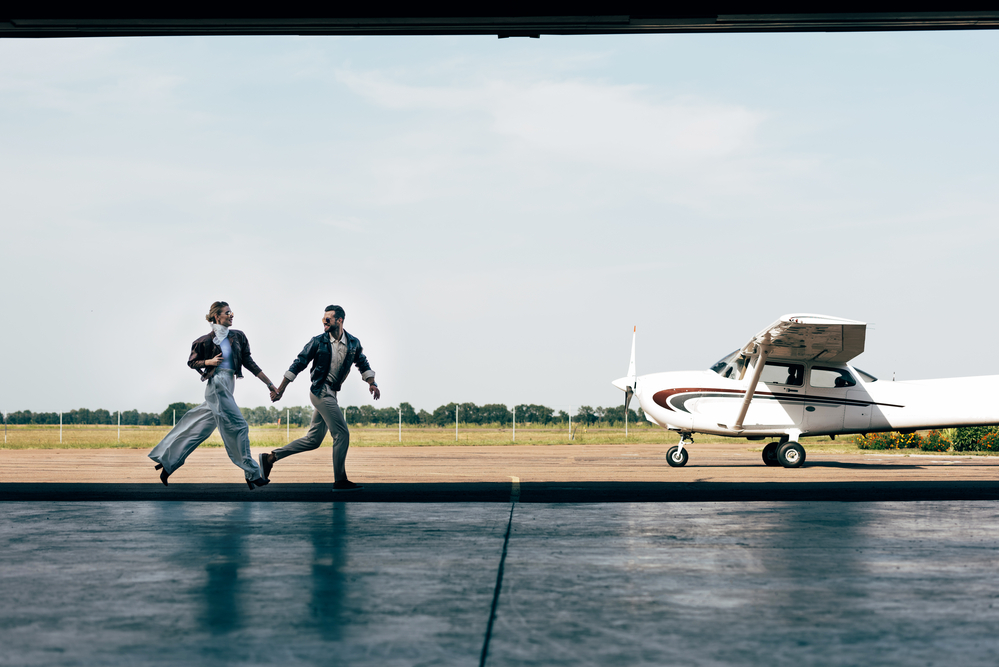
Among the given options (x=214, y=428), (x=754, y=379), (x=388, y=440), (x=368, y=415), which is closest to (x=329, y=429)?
(x=214, y=428)

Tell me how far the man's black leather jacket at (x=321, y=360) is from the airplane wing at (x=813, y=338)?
325 inches

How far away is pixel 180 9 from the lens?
6.68m

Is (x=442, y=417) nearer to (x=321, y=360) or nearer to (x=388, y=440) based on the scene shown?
(x=388, y=440)

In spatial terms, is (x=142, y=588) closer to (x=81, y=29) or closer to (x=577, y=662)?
(x=577, y=662)

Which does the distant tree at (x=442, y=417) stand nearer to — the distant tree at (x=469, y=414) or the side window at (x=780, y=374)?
the distant tree at (x=469, y=414)

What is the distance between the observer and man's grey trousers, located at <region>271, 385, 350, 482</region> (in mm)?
8625

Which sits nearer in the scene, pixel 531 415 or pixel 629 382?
pixel 629 382

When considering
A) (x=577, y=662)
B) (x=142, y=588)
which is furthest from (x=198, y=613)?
(x=577, y=662)

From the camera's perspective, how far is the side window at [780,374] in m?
16.9

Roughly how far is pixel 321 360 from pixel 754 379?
32.1 feet

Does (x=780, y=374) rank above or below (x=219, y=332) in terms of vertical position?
below

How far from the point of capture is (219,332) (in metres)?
8.51

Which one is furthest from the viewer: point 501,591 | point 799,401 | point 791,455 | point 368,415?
point 368,415

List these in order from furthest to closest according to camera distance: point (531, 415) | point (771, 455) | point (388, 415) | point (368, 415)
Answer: point (388, 415) → point (531, 415) → point (368, 415) → point (771, 455)
